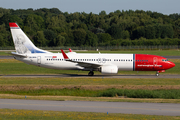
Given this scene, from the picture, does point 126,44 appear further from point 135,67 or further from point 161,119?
point 161,119

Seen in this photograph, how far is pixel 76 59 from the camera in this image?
40.8 m

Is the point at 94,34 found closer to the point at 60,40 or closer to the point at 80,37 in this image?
the point at 80,37

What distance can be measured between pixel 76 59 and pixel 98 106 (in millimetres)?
22359

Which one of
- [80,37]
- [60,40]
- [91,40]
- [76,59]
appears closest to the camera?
[76,59]

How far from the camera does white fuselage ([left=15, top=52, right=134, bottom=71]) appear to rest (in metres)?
40.3

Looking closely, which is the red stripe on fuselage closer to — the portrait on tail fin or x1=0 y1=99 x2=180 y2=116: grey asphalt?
the portrait on tail fin

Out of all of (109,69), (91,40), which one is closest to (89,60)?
(109,69)

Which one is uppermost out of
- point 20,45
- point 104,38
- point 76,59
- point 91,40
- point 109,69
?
point 104,38

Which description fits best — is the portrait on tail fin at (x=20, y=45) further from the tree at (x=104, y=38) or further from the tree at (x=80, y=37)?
the tree at (x=104, y=38)

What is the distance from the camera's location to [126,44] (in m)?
139

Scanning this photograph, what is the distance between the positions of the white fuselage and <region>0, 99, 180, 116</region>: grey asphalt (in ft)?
65.7

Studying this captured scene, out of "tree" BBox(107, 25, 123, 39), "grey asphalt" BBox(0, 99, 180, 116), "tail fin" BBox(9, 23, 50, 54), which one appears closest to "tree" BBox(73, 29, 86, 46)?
"tree" BBox(107, 25, 123, 39)

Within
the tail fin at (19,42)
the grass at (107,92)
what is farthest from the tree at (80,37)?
the grass at (107,92)

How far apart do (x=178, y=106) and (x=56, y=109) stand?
28.0 ft
